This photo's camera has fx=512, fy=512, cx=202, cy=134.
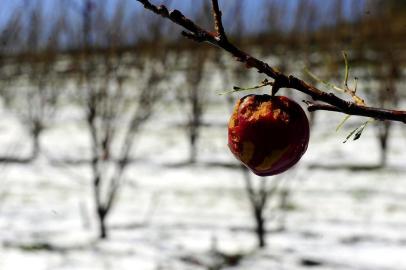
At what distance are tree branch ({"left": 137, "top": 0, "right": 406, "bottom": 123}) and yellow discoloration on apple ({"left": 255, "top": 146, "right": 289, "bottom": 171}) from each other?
4.3 inches

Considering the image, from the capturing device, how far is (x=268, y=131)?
81 cm

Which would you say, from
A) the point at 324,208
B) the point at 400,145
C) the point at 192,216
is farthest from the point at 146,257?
the point at 400,145

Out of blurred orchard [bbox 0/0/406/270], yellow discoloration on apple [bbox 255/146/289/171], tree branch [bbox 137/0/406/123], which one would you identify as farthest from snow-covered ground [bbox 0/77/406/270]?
tree branch [bbox 137/0/406/123]

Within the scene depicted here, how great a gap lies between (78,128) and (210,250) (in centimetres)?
635

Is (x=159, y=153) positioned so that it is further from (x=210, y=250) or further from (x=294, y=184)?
(x=210, y=250)

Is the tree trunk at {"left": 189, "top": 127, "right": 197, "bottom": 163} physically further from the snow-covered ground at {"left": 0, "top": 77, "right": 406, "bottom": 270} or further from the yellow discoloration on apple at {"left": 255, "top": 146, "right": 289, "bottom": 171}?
the yellow discoloration on apple at {"left": 255, "top": 146, "right": 289, "bottom": 171}

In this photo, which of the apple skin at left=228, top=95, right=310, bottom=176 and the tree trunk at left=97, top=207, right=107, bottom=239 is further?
the tree trunk at left=97, top=207, right=107, bottom=239

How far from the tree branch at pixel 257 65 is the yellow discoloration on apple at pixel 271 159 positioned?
0.11 meters

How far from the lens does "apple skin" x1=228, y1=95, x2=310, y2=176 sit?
2.64 ft

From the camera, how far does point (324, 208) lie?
484 centimetres

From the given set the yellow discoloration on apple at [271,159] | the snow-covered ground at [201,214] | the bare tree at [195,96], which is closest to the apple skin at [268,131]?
the yellow discoloration on apple at [271,159]

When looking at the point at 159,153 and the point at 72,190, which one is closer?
the point at 72,190

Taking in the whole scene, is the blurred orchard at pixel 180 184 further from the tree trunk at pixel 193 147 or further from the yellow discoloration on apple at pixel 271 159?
the yellow discoloration on apple at pixel 271 159

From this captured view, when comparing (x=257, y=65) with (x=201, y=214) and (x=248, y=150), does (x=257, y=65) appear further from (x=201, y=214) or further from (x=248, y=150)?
(x=201, y=214)
